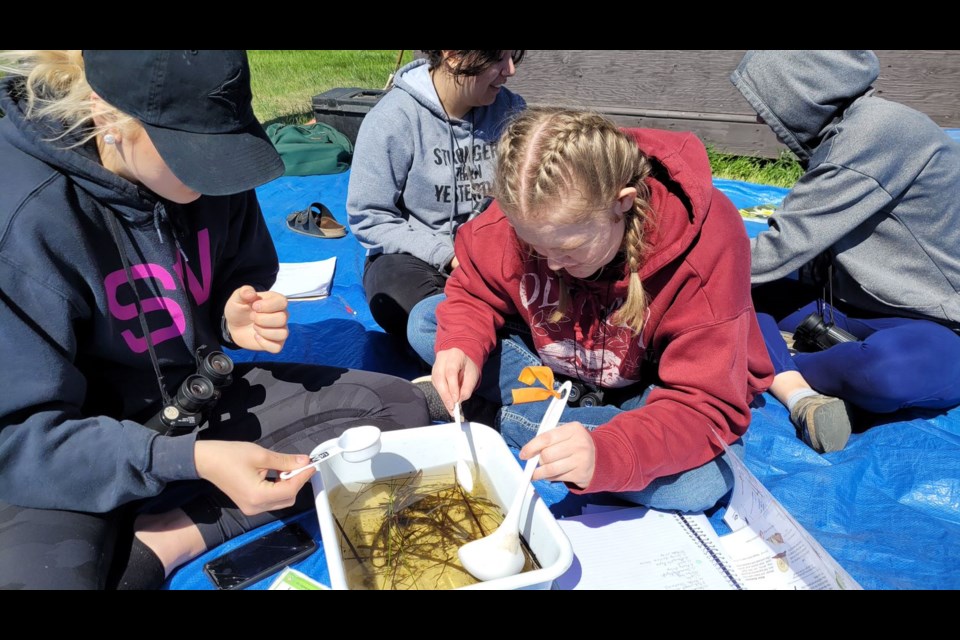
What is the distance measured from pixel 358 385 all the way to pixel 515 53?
1.17m

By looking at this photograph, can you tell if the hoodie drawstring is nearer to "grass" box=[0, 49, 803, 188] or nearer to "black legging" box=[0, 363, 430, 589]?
"black legging" box=[0, 363, 430, 589]

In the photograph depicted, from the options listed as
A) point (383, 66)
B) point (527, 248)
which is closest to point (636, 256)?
point (527, 248)

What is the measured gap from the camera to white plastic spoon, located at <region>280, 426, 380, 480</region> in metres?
1.15

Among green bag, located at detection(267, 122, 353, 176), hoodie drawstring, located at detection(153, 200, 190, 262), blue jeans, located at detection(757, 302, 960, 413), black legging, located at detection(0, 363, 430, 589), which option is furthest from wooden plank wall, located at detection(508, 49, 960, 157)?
hoodie drawstring, located at detection(153, 200, 190, 262)

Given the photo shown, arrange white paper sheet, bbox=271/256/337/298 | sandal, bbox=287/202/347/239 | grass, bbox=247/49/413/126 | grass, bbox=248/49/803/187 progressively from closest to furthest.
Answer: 1. white paper sheet, bbox=271/256/337/298
2. sandal, bbox=287/202/347/239
3. grass, bbox=248/49/803/187
4. grass, bbox=247/49/413/126

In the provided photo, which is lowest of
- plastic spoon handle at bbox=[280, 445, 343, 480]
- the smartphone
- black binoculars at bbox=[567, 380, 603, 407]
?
the smartphone

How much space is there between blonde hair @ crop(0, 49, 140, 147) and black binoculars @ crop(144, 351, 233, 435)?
0.46 meters

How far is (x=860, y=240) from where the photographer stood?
5.98ft

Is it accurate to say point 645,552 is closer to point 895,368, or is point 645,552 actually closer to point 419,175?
point 895,368

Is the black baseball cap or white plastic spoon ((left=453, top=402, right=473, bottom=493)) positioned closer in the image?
the black baseball cap

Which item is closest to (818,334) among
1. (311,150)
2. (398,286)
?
(398,286)

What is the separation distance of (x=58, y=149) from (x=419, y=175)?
1.13 meters

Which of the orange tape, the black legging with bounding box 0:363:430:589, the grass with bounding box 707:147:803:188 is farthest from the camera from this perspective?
the grass with bounding box 707:147:803:188

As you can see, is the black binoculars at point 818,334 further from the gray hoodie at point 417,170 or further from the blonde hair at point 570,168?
the gray hoodie at point 417,170
